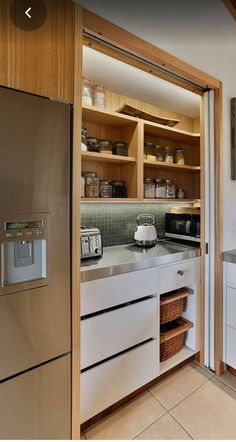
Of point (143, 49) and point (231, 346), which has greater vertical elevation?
point (143, 49)

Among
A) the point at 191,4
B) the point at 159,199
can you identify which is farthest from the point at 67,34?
the point at 159,199

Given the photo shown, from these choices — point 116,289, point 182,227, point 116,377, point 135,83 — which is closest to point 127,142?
point 135,83

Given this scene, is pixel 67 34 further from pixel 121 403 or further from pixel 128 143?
pixel 121 403

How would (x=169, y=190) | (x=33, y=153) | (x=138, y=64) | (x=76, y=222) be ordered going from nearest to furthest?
(x=33, y=153) < (x=76, y=222) < (x=138, y=64) < (x=169, y=190)

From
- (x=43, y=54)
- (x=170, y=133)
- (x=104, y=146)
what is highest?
(x=170, y=133)

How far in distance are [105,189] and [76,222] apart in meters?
0.73

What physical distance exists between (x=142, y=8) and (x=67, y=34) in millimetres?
512

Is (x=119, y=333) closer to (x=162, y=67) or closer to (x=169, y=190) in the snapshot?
(x=169, y=190)

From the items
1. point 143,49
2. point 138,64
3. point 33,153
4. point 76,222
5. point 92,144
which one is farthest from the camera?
point 92,144

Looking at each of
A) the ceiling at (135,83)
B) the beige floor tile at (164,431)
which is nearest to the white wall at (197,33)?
the ceiling at (135,83)

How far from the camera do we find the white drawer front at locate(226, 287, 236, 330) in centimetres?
163

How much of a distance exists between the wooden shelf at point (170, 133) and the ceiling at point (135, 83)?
0.27m

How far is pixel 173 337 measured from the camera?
1703mm

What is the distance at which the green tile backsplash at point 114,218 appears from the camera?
1791 mm
